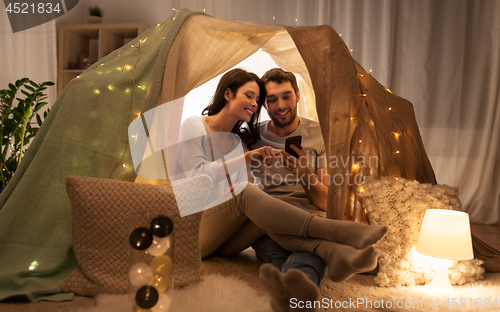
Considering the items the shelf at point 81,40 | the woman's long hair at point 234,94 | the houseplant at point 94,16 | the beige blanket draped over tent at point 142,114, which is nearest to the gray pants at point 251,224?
the beige blanket draped over tent at point 142,114

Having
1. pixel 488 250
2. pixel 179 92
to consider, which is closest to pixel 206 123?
pixel 179 92

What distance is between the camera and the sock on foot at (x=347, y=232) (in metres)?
0.91

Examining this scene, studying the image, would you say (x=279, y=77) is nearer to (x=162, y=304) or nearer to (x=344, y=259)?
(x=344, y=259)

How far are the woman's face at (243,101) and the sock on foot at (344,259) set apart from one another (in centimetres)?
79

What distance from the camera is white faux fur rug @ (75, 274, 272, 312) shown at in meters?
0.94

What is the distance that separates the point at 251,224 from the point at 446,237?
665mm

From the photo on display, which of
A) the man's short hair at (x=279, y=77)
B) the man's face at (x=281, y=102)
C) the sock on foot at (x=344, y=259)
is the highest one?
A: the man's short hair at (x=279, y=77)

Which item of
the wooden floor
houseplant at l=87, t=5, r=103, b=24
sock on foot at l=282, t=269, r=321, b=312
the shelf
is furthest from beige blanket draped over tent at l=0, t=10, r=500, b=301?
houseplant at l=87, t=5, r=103, b=24

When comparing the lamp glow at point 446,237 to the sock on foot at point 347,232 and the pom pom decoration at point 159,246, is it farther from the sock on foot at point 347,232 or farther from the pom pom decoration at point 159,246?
the pom pom decoration at point 159,246

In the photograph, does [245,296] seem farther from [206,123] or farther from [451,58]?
[451,58]

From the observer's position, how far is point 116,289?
39.9 inches

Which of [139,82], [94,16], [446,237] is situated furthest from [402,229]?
[94,16]

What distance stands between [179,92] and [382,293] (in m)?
1.03

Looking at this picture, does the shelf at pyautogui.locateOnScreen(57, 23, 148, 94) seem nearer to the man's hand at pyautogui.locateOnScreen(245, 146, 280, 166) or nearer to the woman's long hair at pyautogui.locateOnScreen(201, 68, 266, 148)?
the woman's long hair at pyautogui.locateOnScreen(201, 68, 266, 148)
